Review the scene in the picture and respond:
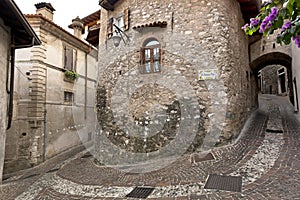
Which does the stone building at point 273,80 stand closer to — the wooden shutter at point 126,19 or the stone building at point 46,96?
the wooden shutter at point 126,19

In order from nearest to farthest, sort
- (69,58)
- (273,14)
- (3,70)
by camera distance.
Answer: (273,14) → (3,70) → (69,58)

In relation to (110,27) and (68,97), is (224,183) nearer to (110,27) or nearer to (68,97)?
(110,27)

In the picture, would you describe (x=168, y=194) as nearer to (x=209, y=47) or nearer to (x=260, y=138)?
(x=260, y=138)

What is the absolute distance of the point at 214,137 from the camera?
20.7 feet

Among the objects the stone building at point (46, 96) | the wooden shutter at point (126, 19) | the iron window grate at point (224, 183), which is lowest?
the iron window grate at point (224, 183)

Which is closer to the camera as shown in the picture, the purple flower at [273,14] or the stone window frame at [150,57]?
the purple flower at [273,14]

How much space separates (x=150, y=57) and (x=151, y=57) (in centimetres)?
4

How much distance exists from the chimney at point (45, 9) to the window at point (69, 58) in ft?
7.25

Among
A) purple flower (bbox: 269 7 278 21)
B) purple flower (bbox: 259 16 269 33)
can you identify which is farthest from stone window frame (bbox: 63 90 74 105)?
purple flower (bbox: 269 7 278 21)

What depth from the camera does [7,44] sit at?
Result: 20.3 feet

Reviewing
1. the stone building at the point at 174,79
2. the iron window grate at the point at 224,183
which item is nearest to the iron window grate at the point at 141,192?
the iron window grate at the point at 224,183

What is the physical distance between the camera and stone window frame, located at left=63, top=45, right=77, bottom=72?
11.7 meters

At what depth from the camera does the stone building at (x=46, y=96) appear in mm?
9648

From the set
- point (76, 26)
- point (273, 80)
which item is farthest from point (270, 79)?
point (76, 26)
